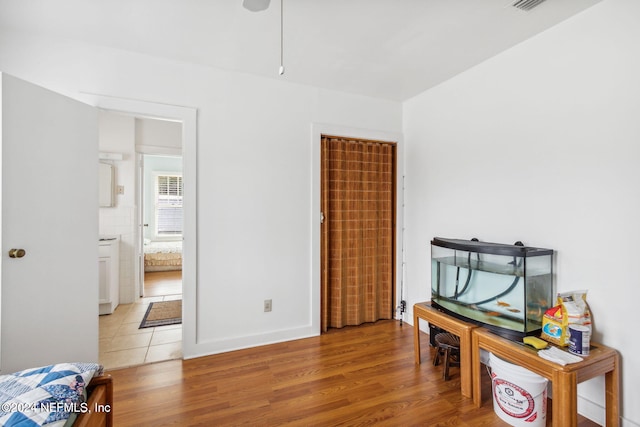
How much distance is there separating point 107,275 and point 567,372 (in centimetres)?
415

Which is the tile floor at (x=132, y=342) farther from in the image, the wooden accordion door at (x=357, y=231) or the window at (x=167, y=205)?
the window at (x=167, y=205)

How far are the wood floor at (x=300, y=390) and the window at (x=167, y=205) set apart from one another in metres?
5.31

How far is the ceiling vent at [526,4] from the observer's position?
5.46ft

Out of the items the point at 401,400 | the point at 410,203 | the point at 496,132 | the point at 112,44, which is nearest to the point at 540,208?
the point at 496,132

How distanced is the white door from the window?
5.19 metres

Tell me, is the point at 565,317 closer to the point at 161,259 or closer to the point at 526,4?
the point at 526,4

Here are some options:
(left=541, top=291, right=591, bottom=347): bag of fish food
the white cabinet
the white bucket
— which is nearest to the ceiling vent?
(left=541, top=291, right=591, bottom=347): bag of fish food

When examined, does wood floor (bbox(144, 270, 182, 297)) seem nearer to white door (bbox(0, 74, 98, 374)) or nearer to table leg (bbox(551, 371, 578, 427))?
white door (bbox(0, 74, 98, 374))

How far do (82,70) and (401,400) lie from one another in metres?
3.26

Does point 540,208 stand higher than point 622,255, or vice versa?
point 540,208

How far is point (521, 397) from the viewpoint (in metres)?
1.63

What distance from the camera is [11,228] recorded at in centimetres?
171

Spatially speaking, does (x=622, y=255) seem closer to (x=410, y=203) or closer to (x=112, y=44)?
(x=410, y=203)

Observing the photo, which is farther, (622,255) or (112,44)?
(112,44)
